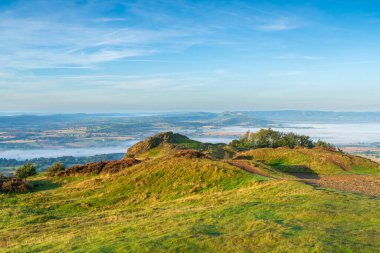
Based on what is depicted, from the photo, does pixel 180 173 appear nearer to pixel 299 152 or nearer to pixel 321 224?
pixel 321 224

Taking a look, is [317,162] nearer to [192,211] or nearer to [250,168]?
[250,168]

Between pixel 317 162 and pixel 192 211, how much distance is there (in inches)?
917

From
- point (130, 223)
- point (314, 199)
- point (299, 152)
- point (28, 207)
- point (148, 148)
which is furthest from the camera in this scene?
point (148, 148)

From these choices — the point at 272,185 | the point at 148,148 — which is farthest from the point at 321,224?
the point at 148,148

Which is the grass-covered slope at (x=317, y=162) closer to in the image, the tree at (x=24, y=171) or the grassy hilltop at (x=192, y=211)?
the grassy hilltop at (x=192, y=211)

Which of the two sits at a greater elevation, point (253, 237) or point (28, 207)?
point (253, 237)

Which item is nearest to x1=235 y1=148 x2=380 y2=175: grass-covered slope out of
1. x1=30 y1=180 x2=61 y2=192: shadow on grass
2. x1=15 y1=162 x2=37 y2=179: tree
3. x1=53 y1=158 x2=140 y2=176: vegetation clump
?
x1=53 y1=158 x2=140 y2=176: vegetation clump

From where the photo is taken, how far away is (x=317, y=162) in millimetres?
37062

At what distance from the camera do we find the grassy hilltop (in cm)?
1238

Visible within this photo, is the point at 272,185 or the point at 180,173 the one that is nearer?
the point at 272,185

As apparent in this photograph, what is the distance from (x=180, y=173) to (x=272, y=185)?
846cm

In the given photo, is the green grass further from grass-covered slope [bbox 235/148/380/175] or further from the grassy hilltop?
grass-covered slope [bbox 235/148/380/175]

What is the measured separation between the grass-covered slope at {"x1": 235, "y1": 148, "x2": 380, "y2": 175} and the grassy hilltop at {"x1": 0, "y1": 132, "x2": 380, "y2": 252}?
7.4 inches

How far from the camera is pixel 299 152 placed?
4128cm
